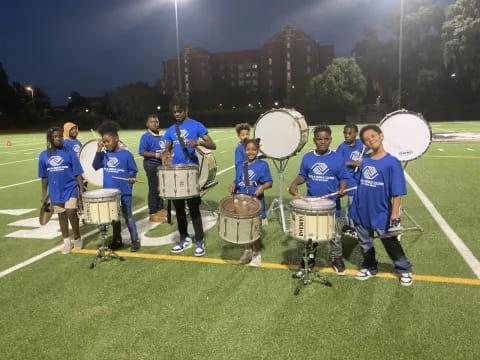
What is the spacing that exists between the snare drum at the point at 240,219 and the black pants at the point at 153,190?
11.4 feet

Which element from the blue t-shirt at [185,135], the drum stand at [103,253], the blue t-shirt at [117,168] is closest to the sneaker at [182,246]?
the drum stand at [103,253]

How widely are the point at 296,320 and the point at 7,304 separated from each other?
3.37 metres

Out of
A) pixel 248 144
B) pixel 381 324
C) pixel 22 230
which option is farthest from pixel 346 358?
pixel 22 230

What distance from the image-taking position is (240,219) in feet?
16.1

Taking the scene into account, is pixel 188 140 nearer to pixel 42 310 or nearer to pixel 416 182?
pixel 42 310

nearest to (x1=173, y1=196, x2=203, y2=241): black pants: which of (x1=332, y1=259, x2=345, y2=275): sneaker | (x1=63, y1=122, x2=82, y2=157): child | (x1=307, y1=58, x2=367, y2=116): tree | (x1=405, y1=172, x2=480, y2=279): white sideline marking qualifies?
→ (x1=332, y1=259, x2=345, y2=275): sneaker

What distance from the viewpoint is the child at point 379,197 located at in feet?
15.6

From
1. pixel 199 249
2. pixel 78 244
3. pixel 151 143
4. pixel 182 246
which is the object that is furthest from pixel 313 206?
pixel 151 143

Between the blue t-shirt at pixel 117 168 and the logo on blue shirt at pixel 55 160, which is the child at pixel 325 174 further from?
the logo on blue shirt at pixel 55 160

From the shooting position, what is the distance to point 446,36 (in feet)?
156

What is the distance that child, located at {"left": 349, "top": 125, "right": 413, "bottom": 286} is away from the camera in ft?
15.6

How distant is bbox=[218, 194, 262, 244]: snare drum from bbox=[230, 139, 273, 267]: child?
67 centimetres

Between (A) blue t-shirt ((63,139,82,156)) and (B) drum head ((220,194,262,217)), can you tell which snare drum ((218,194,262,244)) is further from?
(A) blue t-shirt ((63,139,82,156))

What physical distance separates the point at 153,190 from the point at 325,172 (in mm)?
4315
